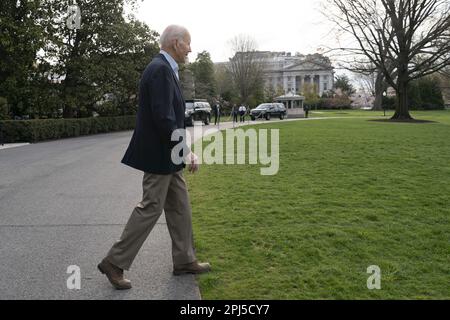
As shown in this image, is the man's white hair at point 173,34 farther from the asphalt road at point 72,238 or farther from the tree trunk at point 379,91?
the tree trunk at point 379,91

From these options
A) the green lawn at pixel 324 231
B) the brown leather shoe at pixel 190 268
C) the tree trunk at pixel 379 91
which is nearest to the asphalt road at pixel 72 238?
the brown leather shoe at pixel 190 268

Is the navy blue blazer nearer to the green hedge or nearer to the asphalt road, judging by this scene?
the asphalt road

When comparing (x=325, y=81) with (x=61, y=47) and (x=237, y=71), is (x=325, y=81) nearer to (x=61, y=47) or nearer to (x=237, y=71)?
(x=237, y=71)

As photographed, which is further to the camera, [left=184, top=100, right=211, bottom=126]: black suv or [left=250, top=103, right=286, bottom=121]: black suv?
[left=250, top=103, right=286, bottom=121]: black suv

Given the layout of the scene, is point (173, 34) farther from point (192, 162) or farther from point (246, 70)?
point (246, 70)

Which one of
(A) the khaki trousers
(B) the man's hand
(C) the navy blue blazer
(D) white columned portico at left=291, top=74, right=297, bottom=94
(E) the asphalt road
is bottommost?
(E) the asphalt road

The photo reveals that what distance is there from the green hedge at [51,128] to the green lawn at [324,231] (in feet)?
51.7

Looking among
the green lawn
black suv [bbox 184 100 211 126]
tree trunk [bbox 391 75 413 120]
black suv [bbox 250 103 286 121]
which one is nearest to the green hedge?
black suv [bbox 184 100 211 126]

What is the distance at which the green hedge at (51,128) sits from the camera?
22.2m

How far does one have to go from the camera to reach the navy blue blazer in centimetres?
354

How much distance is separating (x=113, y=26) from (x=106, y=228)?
26978mm

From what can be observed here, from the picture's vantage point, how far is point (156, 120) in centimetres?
353

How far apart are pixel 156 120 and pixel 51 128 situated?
898 inches

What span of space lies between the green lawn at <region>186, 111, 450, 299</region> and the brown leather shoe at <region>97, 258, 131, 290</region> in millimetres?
633
